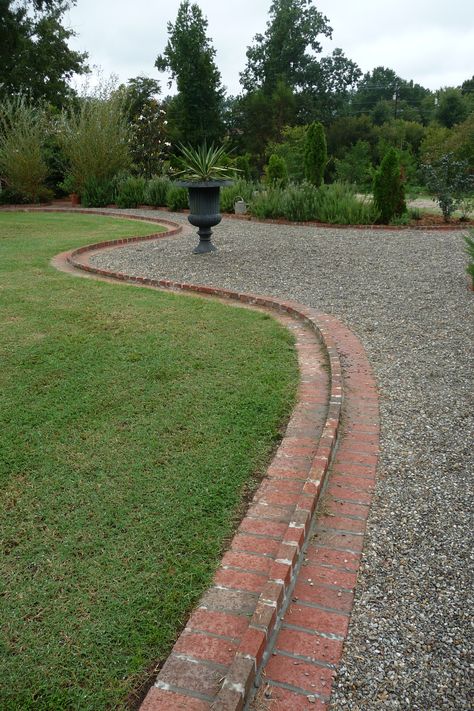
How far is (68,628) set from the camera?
5.96 feet

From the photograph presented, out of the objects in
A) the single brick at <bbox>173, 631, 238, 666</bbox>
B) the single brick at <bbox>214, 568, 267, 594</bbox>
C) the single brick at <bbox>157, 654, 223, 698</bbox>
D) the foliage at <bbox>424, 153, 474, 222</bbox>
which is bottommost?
the single brick at <bbox>157, 654, 223, 698</bbox>

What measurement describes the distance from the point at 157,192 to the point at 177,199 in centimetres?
123

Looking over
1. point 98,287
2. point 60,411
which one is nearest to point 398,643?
point 60,411

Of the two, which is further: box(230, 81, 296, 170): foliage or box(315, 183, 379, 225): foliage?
box(230, 81, 296, 170): foliage

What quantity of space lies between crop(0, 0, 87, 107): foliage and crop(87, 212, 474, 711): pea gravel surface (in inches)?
865

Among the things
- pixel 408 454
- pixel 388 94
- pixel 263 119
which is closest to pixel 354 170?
pixel 263 119

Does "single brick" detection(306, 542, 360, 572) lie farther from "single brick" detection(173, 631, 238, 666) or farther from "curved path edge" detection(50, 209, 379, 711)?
"single brick" detection(173, 631, 238, 666)

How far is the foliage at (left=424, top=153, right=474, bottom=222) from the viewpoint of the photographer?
11.3 metres

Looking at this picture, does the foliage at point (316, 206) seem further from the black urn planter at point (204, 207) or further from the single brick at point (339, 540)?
the single brick at point (339, 540)

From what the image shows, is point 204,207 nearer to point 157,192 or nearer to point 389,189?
point 389,189

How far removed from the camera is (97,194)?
1619 cm

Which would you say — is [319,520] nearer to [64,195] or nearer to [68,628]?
[68,628]

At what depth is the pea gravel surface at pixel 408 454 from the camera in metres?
1.72

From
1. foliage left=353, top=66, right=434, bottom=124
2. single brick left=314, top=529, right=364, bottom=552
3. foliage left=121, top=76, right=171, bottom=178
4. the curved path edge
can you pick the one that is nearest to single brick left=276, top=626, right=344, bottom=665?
the curved path edge
